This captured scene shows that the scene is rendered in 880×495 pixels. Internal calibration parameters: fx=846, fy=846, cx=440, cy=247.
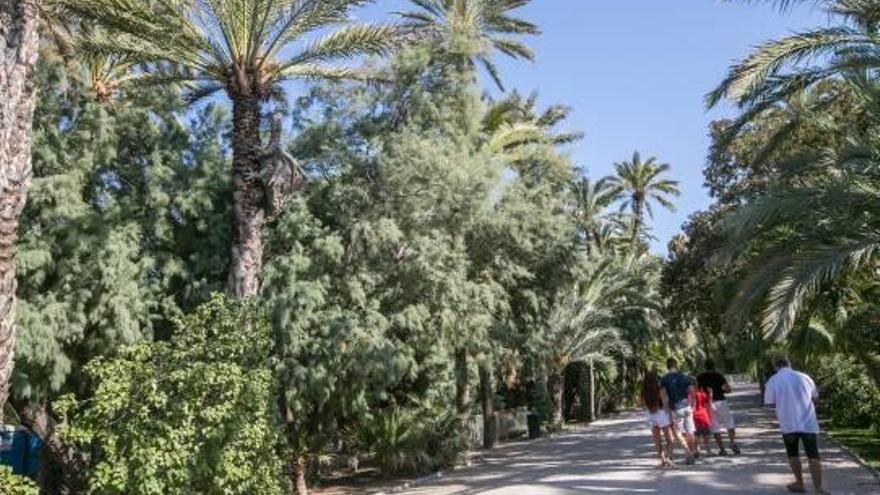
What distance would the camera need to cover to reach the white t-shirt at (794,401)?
10.2 m

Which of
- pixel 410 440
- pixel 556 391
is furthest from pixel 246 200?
pixel 556 391

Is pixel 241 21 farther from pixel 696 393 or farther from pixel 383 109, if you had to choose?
pixel 696 393

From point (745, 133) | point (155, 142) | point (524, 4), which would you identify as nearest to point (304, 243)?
point (155, 142)

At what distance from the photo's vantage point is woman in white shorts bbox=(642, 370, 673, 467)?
14148 millimetres

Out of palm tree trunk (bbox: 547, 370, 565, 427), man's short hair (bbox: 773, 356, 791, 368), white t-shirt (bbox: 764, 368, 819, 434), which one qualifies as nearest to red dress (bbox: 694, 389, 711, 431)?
man's short hair (bbox: 773, 356, 791, 368)

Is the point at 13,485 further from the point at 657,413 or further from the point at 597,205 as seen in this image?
the point at 597,205

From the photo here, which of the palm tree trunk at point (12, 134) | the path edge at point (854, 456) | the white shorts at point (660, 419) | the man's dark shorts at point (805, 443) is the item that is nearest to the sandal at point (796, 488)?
the man's dark shorts at point (805, 443)

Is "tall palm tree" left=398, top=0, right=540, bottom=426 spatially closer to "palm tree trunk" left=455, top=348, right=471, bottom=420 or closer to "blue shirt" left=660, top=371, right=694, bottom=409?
"palm tree trunk" left=455, top=348, right=471, bottom=420

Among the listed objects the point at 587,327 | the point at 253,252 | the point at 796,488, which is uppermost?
the point at 587,327

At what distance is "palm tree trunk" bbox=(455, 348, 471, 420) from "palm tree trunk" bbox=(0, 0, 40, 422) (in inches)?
583

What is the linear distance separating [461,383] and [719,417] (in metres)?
8.76

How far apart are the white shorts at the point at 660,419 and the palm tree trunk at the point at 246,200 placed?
6935 millimetres

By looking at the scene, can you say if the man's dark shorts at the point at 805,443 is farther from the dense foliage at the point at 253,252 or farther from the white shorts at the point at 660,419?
the dense foliage at the point at 253,252

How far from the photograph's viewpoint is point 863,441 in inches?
718
